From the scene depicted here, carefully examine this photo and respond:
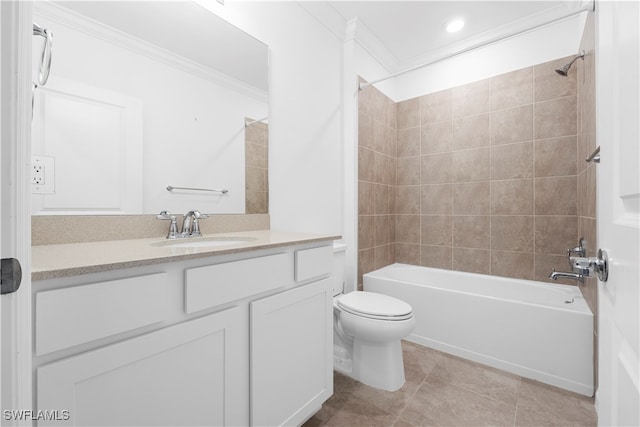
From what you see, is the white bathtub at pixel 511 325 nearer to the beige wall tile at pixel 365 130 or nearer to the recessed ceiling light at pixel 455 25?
the beige wall tile at pixel 365 130

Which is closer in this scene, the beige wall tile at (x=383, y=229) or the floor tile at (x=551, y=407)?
the floor tile at (x=551, y=407)

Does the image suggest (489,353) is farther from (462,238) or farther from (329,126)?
(329,126)

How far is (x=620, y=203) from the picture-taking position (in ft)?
1.63

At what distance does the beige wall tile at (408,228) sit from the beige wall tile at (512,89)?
3.94 ft

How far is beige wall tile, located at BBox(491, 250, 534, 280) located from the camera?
2.28 metres

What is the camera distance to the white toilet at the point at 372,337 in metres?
1.57

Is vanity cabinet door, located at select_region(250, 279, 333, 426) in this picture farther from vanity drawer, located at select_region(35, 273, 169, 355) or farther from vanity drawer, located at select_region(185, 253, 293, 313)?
vanity drawer, located at select_region(35, 273, 169, 355)

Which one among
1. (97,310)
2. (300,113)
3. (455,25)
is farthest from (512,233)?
(97,310)

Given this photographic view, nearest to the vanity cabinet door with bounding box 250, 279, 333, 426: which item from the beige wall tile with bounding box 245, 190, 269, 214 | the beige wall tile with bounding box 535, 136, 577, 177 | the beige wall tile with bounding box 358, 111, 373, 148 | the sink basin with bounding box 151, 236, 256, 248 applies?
the sink basin with bounding box 151, 236, 256, 248

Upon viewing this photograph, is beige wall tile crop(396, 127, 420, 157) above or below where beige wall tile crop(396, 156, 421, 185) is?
above

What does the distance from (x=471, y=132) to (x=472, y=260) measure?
1147mm

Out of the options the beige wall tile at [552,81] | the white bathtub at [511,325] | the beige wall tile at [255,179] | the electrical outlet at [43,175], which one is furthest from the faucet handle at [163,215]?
the beige wall tile at [552,81]

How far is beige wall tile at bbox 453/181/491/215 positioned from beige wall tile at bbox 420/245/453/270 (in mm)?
375

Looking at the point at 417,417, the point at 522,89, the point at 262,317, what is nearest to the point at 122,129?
the point at 262,317
